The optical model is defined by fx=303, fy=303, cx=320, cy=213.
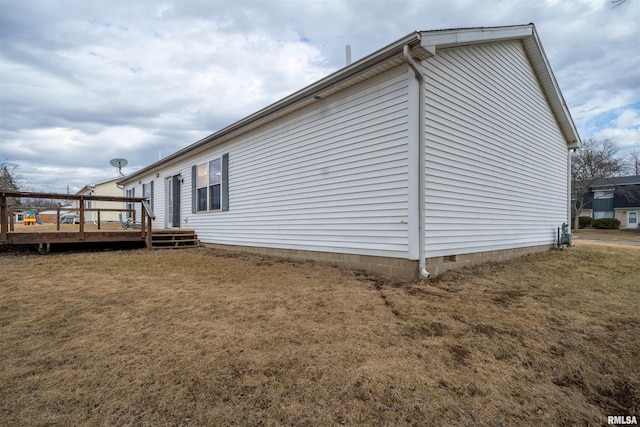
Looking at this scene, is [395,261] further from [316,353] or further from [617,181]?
[617,181]

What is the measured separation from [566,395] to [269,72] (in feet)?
47.1

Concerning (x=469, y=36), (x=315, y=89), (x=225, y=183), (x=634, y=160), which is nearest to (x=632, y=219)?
(x=634, y=160)

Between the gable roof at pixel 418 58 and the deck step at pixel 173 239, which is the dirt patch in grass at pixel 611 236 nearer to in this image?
the gable roof at pixel 418 58

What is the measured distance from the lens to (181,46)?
411 inches

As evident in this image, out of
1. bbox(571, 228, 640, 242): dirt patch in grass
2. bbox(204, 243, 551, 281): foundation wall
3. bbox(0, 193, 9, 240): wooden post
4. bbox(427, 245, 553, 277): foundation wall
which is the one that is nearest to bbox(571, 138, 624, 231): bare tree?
bbox(571, 228, 640, 242): dirt patch in grass

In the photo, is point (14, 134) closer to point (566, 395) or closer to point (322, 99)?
point (322, 99)

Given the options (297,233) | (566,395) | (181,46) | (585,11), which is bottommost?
(566,395)

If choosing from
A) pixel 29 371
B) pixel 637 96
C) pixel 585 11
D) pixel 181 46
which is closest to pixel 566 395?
pixel 29 371

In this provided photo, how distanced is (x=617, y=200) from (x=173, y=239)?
1580 inches

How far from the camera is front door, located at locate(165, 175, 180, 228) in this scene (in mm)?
11961

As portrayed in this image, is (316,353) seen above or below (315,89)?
below

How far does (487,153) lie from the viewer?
6473 millimetres

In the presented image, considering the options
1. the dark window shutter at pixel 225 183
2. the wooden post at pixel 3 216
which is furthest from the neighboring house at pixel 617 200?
the wooden post at pixel 3 216

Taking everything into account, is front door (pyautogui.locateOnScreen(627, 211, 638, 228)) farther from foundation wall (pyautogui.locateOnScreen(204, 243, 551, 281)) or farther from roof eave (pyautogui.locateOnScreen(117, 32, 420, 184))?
roof eave (pyautogui.locateOnScreen(117, 32, 420, 184))
